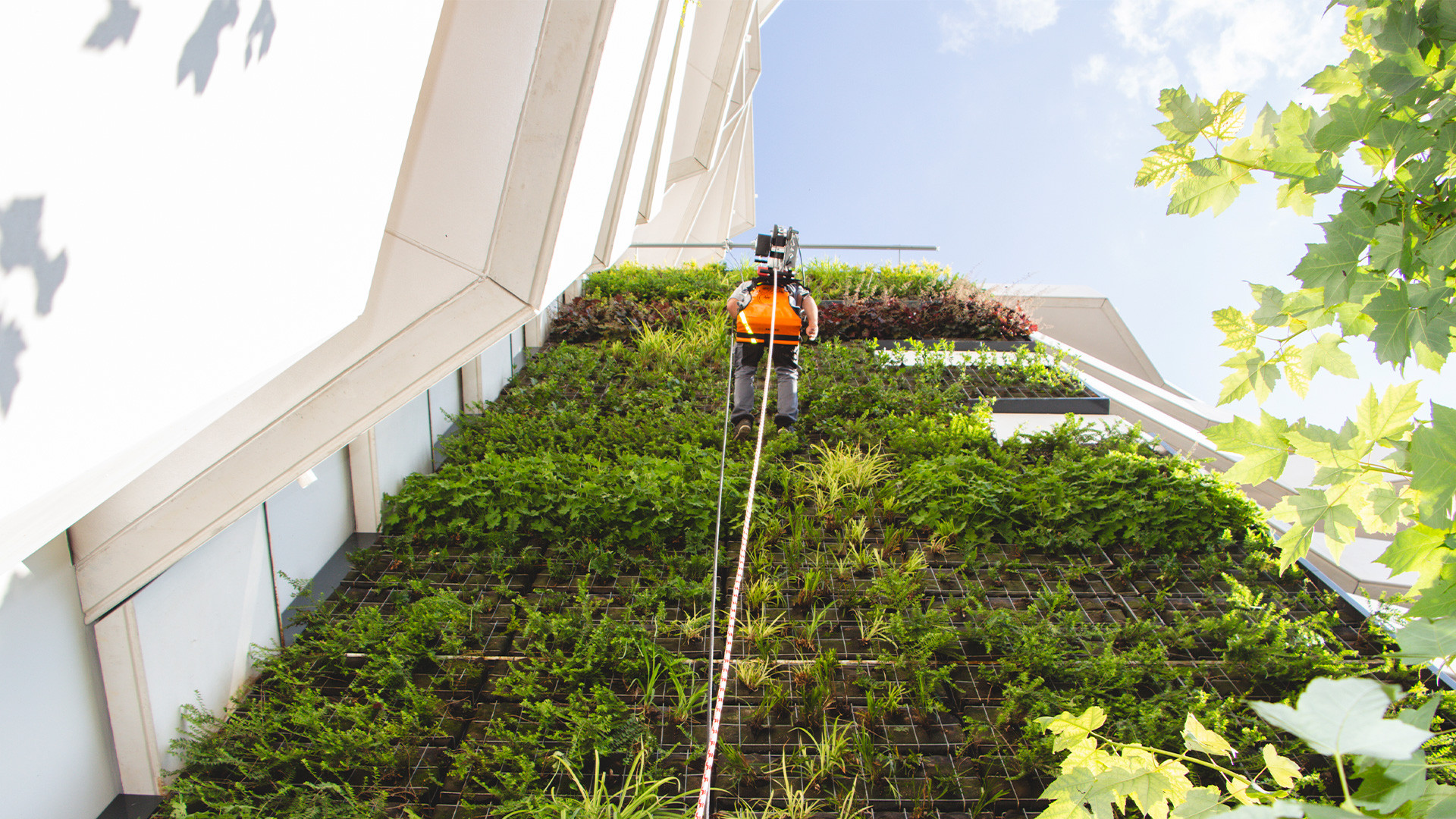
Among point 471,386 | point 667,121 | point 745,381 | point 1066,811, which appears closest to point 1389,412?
point 1066,811

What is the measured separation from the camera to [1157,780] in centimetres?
125

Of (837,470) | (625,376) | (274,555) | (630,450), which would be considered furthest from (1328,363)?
(625,376)

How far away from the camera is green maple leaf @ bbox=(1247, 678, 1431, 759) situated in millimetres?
569

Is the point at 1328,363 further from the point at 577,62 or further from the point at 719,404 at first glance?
the point at 719,404

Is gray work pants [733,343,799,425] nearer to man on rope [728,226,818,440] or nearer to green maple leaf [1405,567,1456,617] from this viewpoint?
man on rope [728,226,818,440]

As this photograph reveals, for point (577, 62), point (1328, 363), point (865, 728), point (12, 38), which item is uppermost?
point (577, 62)

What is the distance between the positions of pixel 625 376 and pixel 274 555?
14.2 ft

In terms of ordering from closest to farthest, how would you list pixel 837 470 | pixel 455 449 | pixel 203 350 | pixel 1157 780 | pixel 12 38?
pixel 12 38 < pixel 1157 780 < pixel 203 350 < pixel 837 470 < pixel 455 449

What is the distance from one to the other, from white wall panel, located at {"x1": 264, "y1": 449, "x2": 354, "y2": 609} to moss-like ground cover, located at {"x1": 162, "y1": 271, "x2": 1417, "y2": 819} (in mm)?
282

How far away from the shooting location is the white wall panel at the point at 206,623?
3398 millimetres

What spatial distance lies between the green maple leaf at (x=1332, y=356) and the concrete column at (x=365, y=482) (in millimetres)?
5220

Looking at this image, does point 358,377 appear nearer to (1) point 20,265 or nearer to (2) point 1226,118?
(1) point 20,265

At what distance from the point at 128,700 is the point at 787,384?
16.7 feet

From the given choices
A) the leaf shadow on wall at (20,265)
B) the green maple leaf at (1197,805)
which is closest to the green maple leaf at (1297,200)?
the green maple leaf at (1197,805)
